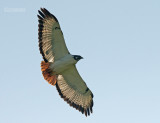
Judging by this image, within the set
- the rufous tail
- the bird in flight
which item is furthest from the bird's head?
the rufous tail

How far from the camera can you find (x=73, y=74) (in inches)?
938

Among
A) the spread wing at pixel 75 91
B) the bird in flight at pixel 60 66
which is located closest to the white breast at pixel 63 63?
the bird in flight at pixel 60 66

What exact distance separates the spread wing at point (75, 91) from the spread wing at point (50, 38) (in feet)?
4.20

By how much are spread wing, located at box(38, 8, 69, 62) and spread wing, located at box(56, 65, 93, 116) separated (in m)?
1.28

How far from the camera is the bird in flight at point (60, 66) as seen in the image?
74.1 ft

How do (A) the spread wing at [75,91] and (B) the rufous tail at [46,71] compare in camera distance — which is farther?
(A) the spread wing at [75,91]

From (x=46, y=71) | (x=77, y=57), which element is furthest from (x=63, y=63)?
(x=46, y=71)

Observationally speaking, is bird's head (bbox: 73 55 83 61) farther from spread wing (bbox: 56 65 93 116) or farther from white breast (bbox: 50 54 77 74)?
spread wing (bbox: 56 65 93 116)

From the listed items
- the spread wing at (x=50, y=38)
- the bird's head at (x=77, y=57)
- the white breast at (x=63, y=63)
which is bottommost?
the white breast at (x=63, y=63)

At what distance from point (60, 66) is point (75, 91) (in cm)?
204

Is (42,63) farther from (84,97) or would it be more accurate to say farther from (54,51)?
(84,97)

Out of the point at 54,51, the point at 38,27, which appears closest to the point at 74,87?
the point at 54,51

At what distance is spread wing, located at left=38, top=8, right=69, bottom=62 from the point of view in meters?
22.5

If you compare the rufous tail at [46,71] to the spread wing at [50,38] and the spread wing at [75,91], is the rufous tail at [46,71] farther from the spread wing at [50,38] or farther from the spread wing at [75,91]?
the spread wing at [75,91]
